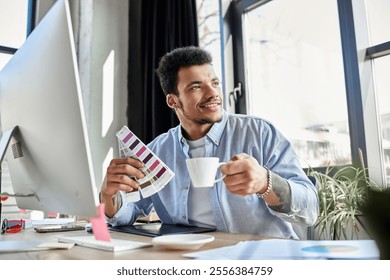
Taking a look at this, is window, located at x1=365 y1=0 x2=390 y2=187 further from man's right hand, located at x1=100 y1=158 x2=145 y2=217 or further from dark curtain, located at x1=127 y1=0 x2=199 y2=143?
man's right hand, located at x1=100 y1=158 x2=145 y2=217

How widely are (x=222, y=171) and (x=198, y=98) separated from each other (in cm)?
58

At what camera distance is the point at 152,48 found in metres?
2.38

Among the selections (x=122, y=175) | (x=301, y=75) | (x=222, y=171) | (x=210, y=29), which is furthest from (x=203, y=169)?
(x=210, y=29)

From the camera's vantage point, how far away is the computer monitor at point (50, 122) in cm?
54

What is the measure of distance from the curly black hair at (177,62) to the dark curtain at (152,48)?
2.62 feet

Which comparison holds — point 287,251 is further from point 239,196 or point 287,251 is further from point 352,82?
point 352,82

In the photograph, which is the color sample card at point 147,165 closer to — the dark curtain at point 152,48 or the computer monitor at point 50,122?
the computer monitor at point 50,122

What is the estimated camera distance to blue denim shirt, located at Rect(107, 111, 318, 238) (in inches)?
36.9

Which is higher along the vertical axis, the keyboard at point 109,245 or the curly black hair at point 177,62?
the curly black hair at point 177,62

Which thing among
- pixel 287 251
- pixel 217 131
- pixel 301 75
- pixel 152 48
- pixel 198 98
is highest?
pixel 152 48

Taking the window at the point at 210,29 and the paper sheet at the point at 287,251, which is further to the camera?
the window at the point at 210,29

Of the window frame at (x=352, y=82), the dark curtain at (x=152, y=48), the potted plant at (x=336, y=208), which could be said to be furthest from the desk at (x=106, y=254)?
the dark curtain at (x=152, y=48)
